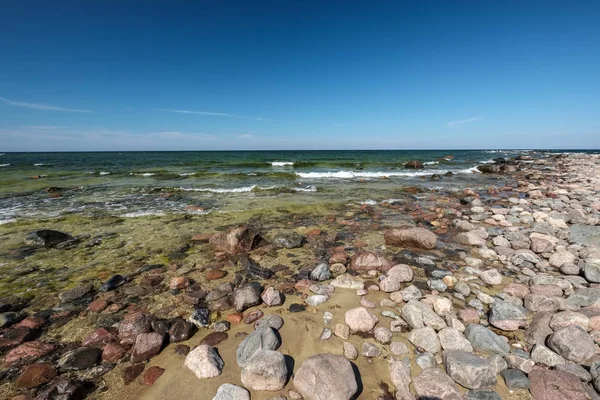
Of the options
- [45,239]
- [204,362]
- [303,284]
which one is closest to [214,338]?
[204,362]

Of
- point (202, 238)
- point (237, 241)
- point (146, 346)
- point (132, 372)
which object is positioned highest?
point (237, 241)

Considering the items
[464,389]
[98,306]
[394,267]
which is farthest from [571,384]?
[98,306]

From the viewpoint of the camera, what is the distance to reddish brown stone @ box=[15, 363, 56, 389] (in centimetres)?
244

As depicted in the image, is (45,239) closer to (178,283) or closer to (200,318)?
(178,283)

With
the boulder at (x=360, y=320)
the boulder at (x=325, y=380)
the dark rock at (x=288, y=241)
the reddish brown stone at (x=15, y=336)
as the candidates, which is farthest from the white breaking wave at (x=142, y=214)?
the boulder at (x=325, y=380)

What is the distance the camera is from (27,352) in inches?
111

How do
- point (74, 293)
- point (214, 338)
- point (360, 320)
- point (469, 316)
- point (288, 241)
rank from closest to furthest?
1. point (214, 338)
2. point (360, 320)
3. point (469, 316)
4. point (74, 293)
5. point (288, 241)

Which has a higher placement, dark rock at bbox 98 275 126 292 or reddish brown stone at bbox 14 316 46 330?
dark rock at bbox 98 275 126 292

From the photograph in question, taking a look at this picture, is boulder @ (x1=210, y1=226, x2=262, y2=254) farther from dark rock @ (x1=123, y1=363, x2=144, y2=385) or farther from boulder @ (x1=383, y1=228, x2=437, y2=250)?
boulder @ (x1=383, y1=228, x2=437, y2=250)

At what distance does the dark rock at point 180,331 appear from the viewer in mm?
2963

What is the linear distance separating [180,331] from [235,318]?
2.15 ft

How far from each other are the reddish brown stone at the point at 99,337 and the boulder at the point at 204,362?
3.84 ft


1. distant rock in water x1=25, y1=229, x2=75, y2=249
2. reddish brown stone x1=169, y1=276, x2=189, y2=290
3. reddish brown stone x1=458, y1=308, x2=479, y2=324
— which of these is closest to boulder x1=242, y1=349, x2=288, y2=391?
reddish brown stone x1=169, y1=276, x2=189, y2=290

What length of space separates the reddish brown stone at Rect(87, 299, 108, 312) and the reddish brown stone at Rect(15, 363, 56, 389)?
1.02 metres
